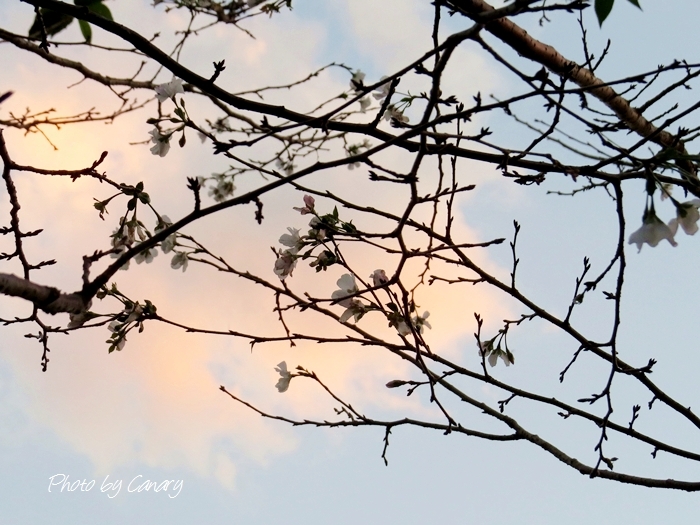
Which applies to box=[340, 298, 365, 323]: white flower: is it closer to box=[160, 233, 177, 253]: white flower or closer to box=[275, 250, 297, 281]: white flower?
box=[275, 250, 297, 281]: white flower

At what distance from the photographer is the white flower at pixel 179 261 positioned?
2017 millimetres

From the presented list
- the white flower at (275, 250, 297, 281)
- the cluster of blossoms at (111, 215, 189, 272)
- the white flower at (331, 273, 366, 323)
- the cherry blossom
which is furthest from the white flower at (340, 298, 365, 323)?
the cluster of blossoms at (111, 215, 189, 272)

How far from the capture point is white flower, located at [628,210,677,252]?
1.09 m

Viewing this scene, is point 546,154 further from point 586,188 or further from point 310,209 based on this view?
point 586,188

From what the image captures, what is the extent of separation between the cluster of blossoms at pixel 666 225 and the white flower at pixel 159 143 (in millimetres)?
1393

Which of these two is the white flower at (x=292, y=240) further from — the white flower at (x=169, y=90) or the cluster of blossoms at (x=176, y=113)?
the white flower at (x=169, y=90)

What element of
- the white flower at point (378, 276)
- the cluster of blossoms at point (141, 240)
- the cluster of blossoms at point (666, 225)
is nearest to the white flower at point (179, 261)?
the cluster of blossoms at point (141, 240)

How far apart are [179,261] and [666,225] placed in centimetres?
163

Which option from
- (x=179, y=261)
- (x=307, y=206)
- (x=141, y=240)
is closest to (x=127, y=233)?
(x=141, y=240)

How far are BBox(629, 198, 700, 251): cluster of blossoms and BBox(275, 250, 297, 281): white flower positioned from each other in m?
0.94

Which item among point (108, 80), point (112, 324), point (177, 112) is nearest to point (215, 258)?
point (112, 324)

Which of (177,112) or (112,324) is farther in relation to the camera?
(112,324)

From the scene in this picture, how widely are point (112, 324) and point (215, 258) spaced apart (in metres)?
0.41

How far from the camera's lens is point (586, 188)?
1.90 metres
